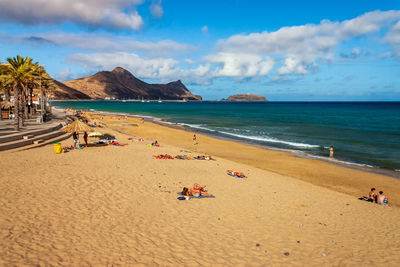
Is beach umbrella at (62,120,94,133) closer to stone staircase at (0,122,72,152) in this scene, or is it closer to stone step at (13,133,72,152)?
stone step at (13,133,72,152)

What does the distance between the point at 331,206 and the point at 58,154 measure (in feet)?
57.3

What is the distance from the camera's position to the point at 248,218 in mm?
9352

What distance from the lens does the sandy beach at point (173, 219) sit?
258 inches

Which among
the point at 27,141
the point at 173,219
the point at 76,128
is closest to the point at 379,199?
the point at 173,219

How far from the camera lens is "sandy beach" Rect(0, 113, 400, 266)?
6.55 metres

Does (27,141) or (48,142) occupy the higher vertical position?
(27,141)

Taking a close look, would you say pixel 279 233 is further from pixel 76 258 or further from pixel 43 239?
pixel 43 239

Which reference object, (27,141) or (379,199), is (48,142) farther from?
(379,199)

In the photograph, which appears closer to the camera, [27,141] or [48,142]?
[27,141]

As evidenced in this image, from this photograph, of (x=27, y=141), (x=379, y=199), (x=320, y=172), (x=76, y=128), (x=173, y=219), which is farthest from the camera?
(x=76, y=128)

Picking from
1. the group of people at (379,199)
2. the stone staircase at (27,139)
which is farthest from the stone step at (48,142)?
the group of people at (379,199)

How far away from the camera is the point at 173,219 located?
28.8ft

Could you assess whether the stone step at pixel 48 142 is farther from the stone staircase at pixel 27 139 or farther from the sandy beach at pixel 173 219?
the sandy beach at pixel 173 219

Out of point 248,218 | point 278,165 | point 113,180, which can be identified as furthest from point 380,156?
point 113,180
